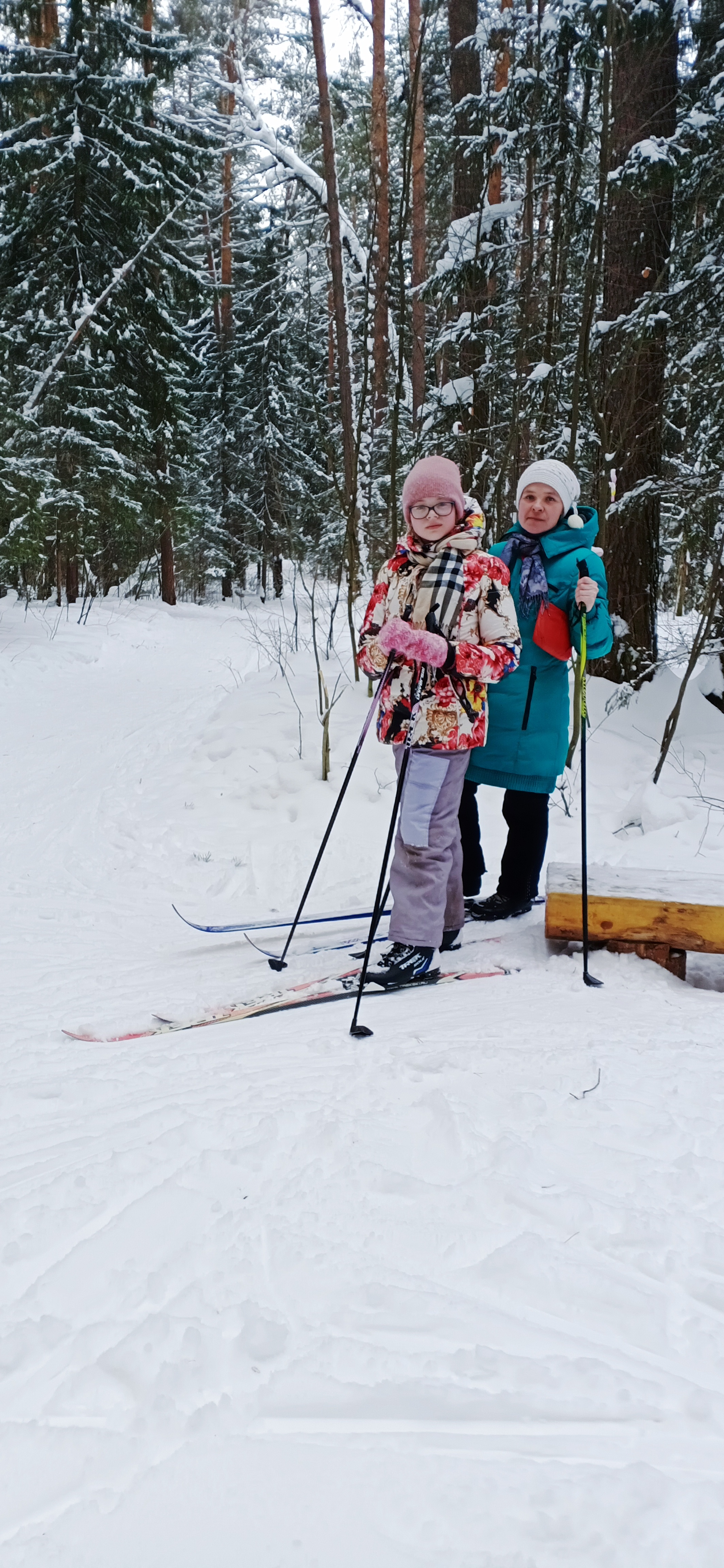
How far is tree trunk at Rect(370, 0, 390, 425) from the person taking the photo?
717cm

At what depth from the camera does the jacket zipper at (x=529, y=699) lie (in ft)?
12.2

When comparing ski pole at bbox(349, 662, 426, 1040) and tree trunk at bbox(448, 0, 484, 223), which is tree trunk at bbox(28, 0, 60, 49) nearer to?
tree trunk at bbox(448, 0, 484, 223)

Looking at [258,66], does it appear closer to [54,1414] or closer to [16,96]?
[16,96]

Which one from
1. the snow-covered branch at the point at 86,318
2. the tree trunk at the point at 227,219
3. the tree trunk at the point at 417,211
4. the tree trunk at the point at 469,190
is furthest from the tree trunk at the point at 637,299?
the tree trunk at the point at 227,219

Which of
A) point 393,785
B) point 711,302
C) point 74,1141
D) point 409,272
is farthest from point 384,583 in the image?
point 409,272

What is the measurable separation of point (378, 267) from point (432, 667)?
5.63m

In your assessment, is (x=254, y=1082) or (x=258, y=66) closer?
(x=254, y=1082)

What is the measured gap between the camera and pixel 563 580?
365cm

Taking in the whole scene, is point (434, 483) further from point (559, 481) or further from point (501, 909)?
point (501, 909)

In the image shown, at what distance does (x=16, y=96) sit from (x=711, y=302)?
12784mm

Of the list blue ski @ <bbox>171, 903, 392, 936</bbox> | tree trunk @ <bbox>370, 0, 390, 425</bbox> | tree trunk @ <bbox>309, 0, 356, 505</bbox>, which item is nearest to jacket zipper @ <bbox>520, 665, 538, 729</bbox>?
blue ski @ <bbox>171, 903, 392, 936</bbox>

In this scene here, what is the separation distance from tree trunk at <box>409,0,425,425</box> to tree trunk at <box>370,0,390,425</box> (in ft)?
1.05

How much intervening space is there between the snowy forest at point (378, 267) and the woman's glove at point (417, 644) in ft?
10.4

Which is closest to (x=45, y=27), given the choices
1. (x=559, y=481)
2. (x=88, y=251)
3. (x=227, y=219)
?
(x=88, y=251)
